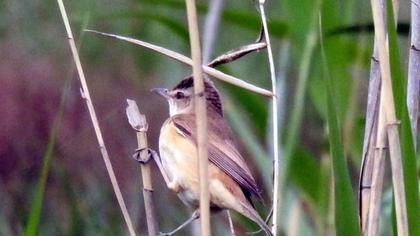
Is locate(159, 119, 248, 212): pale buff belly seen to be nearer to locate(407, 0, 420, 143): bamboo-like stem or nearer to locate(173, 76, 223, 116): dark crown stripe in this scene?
locate(173, 76, 223, 116): dark crown stripe

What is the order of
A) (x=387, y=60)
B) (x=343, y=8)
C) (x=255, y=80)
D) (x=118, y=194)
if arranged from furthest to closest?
1. (x=255, y=80)
2. (x=343, y=8)
3. (x=118, y=194)
4. (x=387, y=60)

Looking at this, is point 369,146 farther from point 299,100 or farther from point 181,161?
point 181,161

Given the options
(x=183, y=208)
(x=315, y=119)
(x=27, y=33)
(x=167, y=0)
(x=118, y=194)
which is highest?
(x=27, y=33)

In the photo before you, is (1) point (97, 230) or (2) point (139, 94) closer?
(1) point (97, 230)

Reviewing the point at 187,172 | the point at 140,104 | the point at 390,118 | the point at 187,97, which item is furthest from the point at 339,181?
the point at 140,104

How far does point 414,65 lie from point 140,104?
293 cm

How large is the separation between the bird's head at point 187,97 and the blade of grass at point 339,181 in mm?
847

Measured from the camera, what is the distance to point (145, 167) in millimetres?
2416

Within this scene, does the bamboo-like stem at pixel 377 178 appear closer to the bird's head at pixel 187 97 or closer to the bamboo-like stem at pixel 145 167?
the bamboo-like stem at pixel 145 167

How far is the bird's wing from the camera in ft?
9.05

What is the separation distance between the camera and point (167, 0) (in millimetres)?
3162

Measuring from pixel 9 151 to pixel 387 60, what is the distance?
7.90ft

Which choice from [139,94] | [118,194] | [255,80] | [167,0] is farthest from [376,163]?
[139,94]

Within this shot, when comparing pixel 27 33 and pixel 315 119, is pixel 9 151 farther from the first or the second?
pixel 315 119
